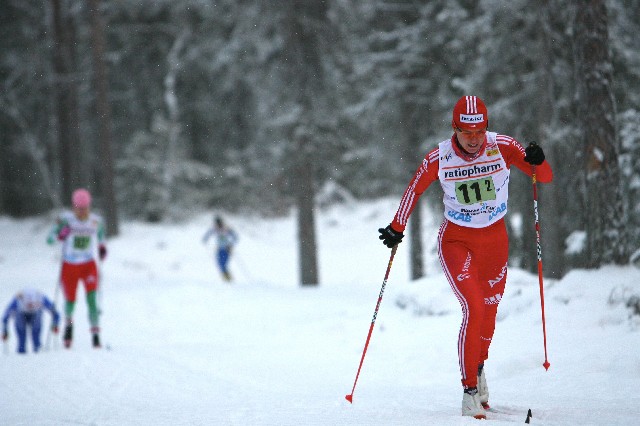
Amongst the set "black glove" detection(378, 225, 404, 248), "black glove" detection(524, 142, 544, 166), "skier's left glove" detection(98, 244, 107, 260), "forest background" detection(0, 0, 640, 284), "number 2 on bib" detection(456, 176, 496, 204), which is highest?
"forest background" detection(0, 0, 640, 284)

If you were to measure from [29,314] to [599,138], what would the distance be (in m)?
8.86

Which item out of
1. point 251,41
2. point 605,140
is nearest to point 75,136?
point 251,41

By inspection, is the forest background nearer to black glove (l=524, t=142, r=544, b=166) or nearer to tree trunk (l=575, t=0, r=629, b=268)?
tree trunk (l=575, t=0, r=629, b=268)

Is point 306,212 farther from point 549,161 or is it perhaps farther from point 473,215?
point 473,215

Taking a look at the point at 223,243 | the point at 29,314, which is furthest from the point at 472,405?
the point at 223,243

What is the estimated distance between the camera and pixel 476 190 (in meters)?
5.17

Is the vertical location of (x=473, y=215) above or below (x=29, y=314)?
above

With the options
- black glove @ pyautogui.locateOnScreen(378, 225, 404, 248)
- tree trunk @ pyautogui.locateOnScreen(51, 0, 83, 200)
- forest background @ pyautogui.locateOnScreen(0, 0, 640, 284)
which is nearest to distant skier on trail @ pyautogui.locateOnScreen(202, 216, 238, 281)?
forest background @ pyautogui.locateOnScreen(0, 0, 640, 284)

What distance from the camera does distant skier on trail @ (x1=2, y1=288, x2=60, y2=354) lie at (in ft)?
36.6

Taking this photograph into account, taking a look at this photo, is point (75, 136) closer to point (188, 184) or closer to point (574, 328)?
point (188, 184)

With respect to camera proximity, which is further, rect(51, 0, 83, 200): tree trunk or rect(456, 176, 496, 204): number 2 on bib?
rect(51, 0, 83, 200): tree trunk

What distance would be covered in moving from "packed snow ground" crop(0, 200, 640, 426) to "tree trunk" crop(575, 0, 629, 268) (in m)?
0.36

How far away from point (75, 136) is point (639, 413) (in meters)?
25.6

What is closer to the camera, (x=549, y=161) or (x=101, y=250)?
(x=101, y=250)
